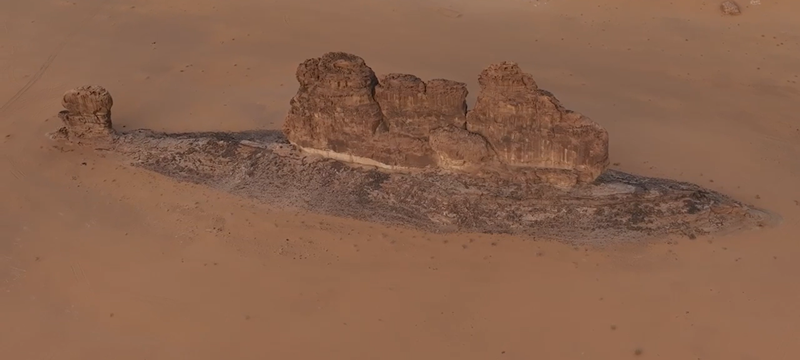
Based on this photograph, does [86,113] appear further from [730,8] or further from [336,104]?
[730,8]

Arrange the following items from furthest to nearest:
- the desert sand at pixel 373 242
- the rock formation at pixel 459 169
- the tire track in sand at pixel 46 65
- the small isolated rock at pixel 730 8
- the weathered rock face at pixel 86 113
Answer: the small isolated rock at pixel 730 8 < the tire track in sand at pixel 46 65 < the weathered rock face at pixel 86 113 < the rock formation at pixel 459 169 < the desert sand at pixel 373 242

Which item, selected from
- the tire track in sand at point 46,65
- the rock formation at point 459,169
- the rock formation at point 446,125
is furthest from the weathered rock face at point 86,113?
the rock formation at point 446,125

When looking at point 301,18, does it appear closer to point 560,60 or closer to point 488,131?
point 560,60

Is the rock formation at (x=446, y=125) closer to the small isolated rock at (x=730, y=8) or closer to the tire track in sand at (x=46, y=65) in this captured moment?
the tire track in sand at (x=46, y=65)

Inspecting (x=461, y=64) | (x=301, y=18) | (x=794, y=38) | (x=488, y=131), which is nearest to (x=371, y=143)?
(x=488, y=131)

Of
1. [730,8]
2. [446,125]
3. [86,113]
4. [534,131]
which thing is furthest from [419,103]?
[730,8]

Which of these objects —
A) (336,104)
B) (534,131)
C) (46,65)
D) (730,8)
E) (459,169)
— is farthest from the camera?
(730,8)
